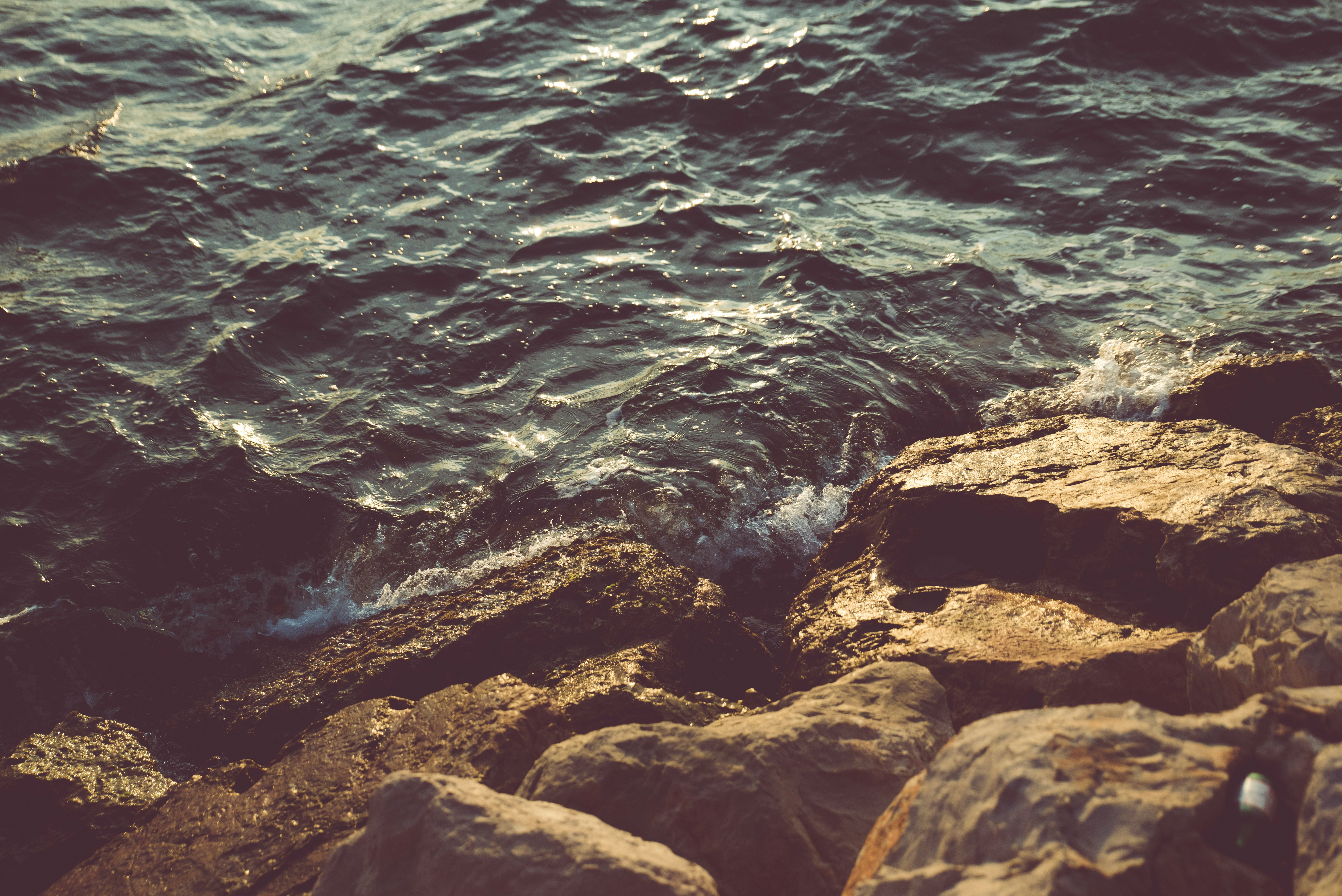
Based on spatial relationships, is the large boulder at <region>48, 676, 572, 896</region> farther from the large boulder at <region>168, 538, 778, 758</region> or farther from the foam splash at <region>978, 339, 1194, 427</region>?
the foam splash at <region>978, 339, 1194, 427</region>

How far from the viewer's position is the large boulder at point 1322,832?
7.00ft

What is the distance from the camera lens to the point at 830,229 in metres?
10.1

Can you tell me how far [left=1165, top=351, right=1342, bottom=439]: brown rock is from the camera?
6.39 meters

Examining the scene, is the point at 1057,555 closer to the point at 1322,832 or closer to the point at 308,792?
the point at 1322,832

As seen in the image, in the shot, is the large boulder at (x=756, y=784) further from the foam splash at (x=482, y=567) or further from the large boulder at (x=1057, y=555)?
the foam splash at (x=482, y=567)

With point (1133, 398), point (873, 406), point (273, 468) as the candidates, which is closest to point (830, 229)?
point (873, 406)

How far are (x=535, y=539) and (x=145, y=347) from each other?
14.9ft

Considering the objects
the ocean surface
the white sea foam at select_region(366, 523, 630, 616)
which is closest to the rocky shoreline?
the white sea foam at select_region(366, 523, 630, 616)

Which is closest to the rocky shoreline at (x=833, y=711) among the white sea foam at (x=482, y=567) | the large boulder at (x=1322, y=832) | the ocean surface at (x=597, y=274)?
the large boulder at (x=1322, y=832)

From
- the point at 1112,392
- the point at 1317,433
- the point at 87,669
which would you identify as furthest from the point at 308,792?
the point at 1112,392

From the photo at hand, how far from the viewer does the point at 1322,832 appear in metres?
2.21

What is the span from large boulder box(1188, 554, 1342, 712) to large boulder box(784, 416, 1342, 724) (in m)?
0.51

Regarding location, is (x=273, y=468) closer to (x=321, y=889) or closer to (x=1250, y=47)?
(x=321, y=889)

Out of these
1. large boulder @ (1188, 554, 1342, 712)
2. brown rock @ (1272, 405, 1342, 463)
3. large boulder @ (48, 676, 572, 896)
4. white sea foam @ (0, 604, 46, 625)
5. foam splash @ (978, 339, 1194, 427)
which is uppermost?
Answer: large boulder @ (1188, 554, 1342, 712)
